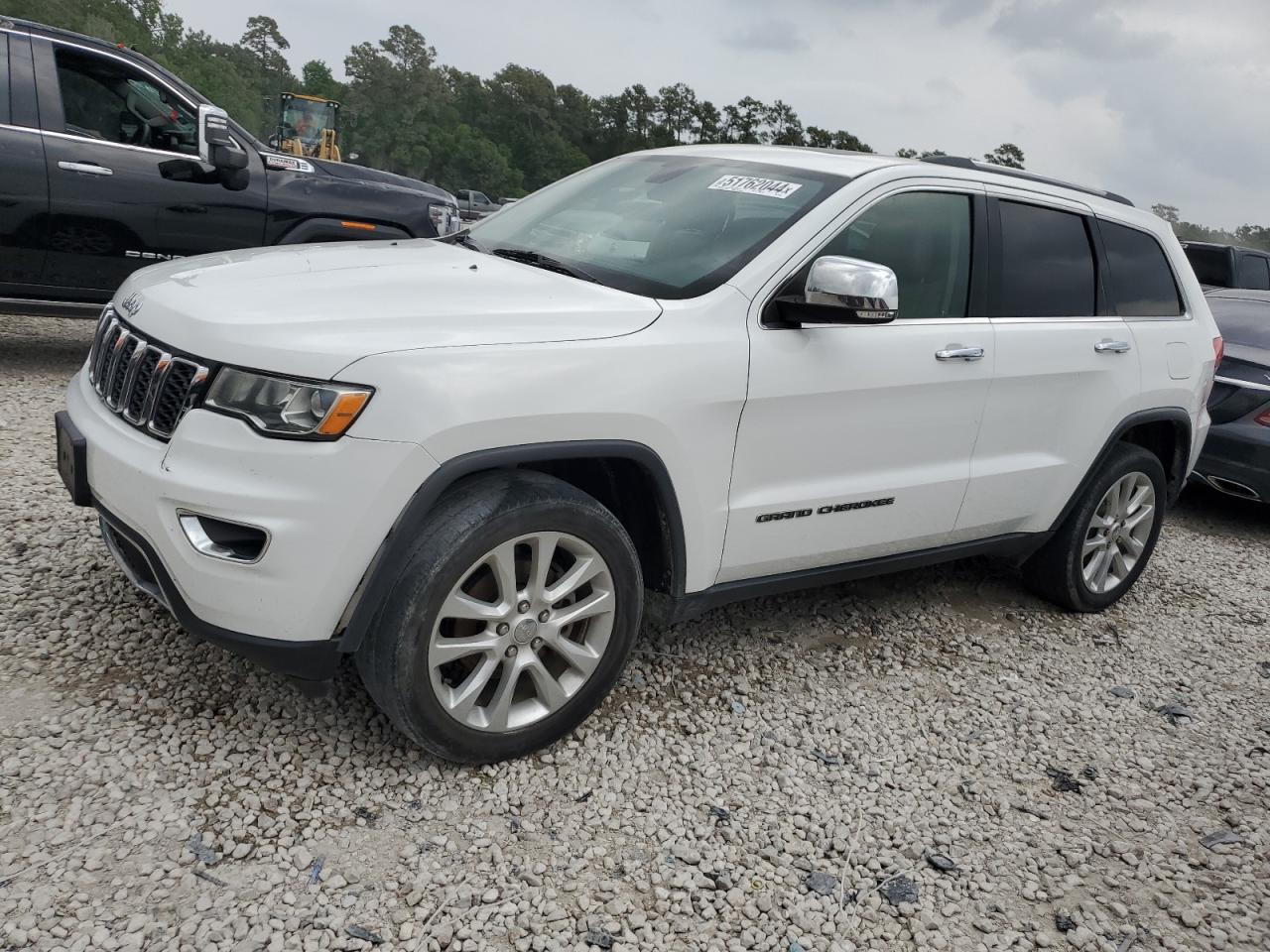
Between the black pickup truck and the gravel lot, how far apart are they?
2.66 m

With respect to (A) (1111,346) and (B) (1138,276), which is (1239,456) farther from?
(A) (1111,346)

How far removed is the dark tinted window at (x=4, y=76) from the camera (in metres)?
5.96

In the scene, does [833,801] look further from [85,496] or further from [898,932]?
[85,496]

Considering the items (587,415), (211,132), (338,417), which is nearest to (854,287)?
(587,415)

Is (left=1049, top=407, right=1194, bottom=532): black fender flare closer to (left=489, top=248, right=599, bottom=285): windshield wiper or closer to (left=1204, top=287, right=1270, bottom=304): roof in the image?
(left=489, top=248, right=599, bottom=285): windshield wiper

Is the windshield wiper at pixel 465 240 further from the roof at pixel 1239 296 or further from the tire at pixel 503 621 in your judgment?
the roof at pixel 1239 296

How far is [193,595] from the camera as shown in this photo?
253 centimetres

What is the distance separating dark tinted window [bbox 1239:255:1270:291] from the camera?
11586mm

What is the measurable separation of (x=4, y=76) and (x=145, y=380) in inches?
177

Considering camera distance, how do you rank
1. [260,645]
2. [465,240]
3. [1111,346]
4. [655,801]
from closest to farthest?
[260,645] → [655,801] → [465,240] → [1111,346]

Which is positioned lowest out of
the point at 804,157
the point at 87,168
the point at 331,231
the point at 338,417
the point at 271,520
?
the point at 271,520

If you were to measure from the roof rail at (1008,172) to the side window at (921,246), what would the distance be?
0.24 metres

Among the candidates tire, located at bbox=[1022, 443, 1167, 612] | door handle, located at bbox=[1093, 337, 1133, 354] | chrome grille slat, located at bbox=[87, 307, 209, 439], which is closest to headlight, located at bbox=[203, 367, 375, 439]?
chrome grille slat, located at bbox=[87, 307, 209, 439]

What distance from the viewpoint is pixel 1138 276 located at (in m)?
4.49
